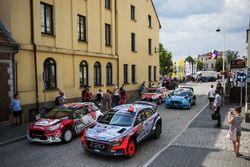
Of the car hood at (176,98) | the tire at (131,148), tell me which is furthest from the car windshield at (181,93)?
the tire at (131,148)

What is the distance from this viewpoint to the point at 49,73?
1638 cm

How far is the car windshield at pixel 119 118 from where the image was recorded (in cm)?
944

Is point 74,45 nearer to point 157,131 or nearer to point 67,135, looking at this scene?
point 67,135

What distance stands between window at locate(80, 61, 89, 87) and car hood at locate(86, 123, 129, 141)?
1050cm

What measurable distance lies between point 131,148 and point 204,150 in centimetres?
294

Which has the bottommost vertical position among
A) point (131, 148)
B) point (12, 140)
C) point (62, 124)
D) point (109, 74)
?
point (12, 140)

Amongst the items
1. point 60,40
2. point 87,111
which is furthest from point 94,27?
point 87,111

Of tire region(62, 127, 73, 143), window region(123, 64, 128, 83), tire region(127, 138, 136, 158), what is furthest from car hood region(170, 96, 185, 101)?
tire region(127, 138, 136, 158)

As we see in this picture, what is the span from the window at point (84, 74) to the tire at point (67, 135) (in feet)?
29.0

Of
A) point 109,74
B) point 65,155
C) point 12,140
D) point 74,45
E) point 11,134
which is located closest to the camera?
point 65,155

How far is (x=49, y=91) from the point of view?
1609 centimetres

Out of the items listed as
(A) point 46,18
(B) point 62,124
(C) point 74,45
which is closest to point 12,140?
(B) point 62,124

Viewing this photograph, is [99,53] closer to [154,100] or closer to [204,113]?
[154,100]

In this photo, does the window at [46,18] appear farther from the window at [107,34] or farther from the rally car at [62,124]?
the window at [107,34]
